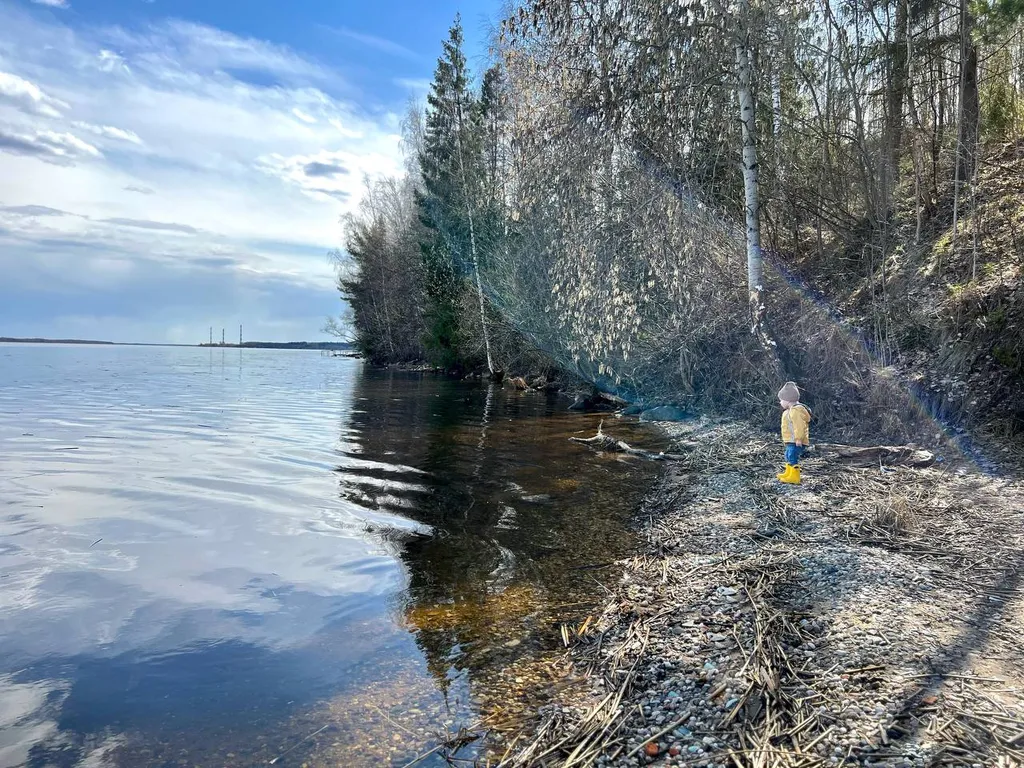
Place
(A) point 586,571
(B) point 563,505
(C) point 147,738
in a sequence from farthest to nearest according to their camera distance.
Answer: (B) point 563,505 < (A) point 586,571 < (C) point 147,738

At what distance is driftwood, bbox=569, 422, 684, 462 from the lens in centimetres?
1165

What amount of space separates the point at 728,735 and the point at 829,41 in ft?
47.4

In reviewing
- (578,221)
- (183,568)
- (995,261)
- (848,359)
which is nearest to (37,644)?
(183,568)

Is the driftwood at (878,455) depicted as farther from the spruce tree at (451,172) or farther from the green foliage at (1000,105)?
the spruce tree at (451,172)

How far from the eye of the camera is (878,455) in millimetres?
9102

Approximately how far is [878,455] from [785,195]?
796cm

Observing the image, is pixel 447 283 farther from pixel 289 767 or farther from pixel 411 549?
pixel 289 767

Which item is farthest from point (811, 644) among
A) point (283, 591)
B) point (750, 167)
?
point (750, 167)

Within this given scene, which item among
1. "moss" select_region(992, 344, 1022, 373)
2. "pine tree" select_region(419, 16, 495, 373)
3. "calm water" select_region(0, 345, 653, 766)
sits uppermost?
"pine tree" select_region(419, 16, 495, 373)

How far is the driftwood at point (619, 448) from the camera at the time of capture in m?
11.6

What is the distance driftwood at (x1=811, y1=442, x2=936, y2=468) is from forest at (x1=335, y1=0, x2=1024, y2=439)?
3.10ft

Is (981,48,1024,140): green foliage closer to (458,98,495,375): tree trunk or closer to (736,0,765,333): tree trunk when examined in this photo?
(736,0,765,333): tree trunk

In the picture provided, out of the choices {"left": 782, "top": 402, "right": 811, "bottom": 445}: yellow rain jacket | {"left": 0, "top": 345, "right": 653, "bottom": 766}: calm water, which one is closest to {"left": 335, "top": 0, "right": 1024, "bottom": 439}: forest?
{"left": 782, "top": 402, "right": 811, "bottom": 445}: yellow rain jacket

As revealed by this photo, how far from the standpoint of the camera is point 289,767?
132 inches
